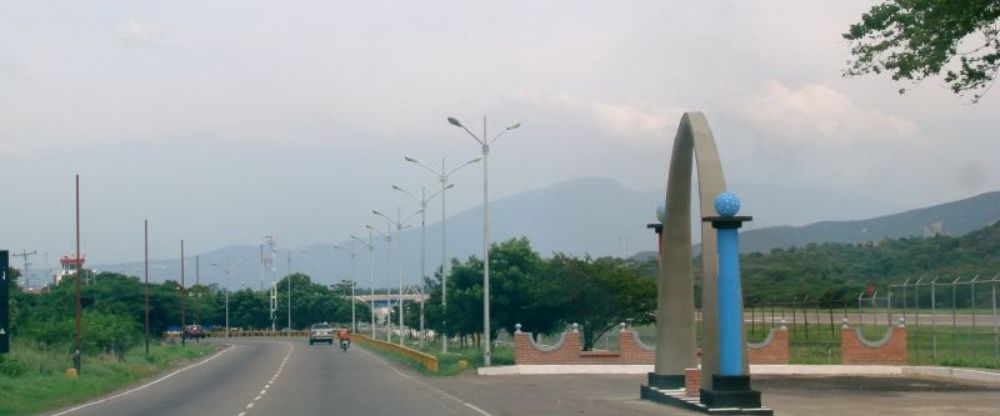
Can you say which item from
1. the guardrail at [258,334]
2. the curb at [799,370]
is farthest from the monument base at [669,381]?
the guardrail at [258,334]

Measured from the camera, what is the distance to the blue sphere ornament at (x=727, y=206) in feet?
85.0

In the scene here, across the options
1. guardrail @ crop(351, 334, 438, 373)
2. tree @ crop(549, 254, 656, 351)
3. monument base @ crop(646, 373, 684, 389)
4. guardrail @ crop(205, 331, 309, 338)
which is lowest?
guardrail @ crop(205, 331, 309, 338)

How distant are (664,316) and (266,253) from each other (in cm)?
14894

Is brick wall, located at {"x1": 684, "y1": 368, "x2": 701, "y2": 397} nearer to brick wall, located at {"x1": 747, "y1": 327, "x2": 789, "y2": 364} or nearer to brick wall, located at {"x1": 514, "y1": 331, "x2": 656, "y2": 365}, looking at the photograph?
brick wall, located at {"x1": 747, "y1": 327, "x2": 789, "y2": 364}

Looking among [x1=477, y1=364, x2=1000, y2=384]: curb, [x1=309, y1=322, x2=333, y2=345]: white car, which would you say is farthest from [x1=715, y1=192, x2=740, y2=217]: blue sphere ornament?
[x1=309, y1=322, x2=333, y2=345]: white car

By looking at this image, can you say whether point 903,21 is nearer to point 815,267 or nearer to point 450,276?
point 450,276

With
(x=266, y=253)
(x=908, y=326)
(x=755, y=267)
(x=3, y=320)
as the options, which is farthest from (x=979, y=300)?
(x=266, y=253)

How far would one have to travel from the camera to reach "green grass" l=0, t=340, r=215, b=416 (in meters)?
35.3

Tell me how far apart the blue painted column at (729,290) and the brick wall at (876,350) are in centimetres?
2230

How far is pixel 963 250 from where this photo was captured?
8850cm

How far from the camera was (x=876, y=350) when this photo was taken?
4675cm

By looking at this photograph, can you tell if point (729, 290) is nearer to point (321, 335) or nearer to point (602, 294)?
point (602, 294)

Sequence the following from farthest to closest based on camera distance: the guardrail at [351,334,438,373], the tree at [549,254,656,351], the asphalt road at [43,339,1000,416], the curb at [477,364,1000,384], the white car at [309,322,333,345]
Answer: the white car at [309,322,333,345] < the tree at [549,254,656,351] < the guardrail at [351,334,438,373] < the curb at [477,364,1000,384] < the asphalt road at [43,339,1000,416]

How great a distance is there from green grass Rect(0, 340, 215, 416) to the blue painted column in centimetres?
1725
